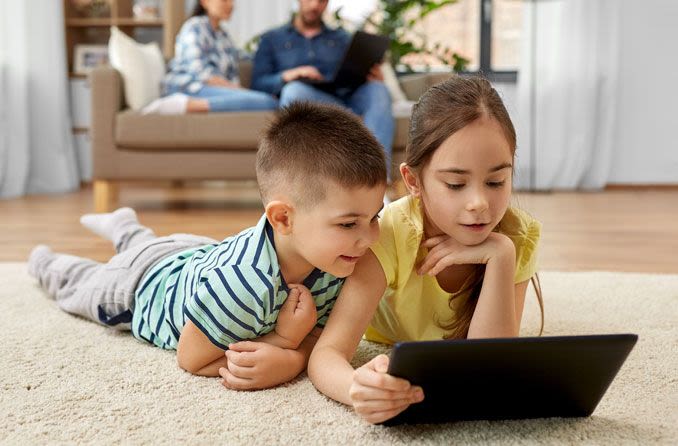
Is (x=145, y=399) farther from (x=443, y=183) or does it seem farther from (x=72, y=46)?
(x=72, y=46)

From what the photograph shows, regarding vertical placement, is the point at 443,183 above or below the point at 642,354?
above

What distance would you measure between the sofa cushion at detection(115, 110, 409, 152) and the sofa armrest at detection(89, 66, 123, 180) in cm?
3

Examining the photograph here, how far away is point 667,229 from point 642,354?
1756 millimetres

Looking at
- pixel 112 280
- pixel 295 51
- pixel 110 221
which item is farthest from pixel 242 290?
pixel 295 51

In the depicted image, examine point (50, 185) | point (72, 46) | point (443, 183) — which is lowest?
point (50, 185)

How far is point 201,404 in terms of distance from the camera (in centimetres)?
99

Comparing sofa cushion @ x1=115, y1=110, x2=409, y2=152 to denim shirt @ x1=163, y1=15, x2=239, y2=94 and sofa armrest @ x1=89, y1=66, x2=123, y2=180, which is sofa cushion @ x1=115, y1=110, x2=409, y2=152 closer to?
sofa armrest @ x1=89, y1=66, x2=123, y2=180

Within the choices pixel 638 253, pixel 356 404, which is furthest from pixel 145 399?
pixel 638 253

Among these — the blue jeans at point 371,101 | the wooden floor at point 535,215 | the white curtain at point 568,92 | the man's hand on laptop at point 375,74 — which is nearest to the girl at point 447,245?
the wooden floor at point 535,215

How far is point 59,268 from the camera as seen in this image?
1623 mm

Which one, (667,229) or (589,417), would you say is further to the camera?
(667,229)

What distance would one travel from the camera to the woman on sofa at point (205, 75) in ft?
10.8

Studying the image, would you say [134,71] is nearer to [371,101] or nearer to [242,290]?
[371,101]

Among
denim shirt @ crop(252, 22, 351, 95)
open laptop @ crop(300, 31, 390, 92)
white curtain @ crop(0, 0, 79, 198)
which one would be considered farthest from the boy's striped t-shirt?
white curtain @ crop(0, 0, 79, 198)
